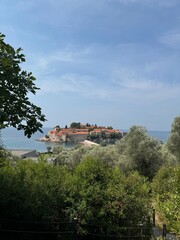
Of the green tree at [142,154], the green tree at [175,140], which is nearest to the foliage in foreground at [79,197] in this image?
the green tree at [142,154]

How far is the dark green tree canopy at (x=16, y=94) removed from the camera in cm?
543

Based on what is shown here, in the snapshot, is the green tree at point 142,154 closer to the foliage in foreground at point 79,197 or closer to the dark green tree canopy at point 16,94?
the foliage in foreground at point 79,197

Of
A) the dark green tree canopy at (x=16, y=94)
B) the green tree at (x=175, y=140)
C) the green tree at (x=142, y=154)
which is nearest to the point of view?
the dark green tree canopy at (x=16, y=94)

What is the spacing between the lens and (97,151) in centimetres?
2992

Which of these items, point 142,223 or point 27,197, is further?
point 142,223

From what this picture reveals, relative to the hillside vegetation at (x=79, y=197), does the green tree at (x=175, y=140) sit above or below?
above

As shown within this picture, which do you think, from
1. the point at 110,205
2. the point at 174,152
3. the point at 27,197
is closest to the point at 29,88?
the point at 27,197

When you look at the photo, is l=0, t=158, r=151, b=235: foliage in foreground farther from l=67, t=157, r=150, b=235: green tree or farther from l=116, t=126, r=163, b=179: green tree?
l=116, t=126, r=163, b=179: green tree

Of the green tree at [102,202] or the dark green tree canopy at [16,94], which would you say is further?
the green tree at [102,202]

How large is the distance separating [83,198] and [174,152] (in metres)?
22.2

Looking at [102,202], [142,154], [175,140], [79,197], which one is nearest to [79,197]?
[79,197]

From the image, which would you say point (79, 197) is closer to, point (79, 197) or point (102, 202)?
point (79, 197)

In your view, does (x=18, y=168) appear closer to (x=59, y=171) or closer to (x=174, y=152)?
(x=59, y=171)

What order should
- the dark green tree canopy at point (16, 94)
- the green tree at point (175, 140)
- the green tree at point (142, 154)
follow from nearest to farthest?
the dark green tree canopy at point (16, 94) < the green tree at point (142, 154) < the green tree at point (175, 140)
